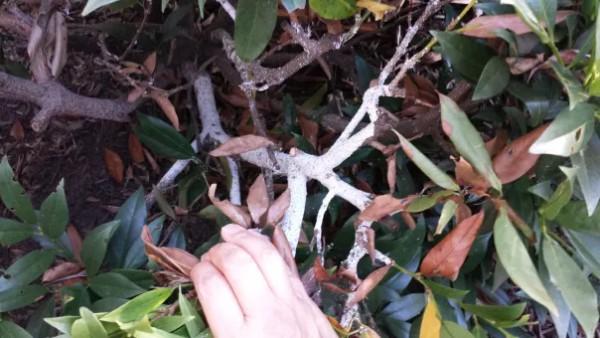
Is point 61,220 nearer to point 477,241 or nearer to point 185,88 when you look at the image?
point 185,88

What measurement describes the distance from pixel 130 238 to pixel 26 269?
152 mm

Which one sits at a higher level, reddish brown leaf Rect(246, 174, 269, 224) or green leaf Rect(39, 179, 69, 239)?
green leaf Rect(39, 179, 69, 239)

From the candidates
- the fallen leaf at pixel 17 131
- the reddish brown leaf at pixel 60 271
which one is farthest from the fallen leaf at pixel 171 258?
the fallen leaf at pixel 17 131

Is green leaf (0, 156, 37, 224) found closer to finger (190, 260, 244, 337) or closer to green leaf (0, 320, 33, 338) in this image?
green leaf (0, 320, 33, 338)

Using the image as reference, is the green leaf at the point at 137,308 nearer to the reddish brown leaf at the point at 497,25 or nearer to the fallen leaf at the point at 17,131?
the reddish brown leaf at the point at 497,25

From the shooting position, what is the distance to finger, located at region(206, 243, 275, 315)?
1.88 ft

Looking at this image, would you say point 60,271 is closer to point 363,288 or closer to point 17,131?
point 363,288

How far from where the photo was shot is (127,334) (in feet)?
2.09

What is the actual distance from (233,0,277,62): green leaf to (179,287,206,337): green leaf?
0.35 meters

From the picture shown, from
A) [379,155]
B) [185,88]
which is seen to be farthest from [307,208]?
[185,88]

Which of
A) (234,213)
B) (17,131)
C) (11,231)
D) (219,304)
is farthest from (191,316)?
(17,131)

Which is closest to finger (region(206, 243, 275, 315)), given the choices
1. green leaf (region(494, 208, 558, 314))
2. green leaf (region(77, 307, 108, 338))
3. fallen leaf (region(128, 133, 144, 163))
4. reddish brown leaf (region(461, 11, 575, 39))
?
green leaf (region(77, 307, 108, 338))

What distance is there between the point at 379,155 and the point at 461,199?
1.10ft

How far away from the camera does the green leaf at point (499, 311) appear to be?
2.47 ft
